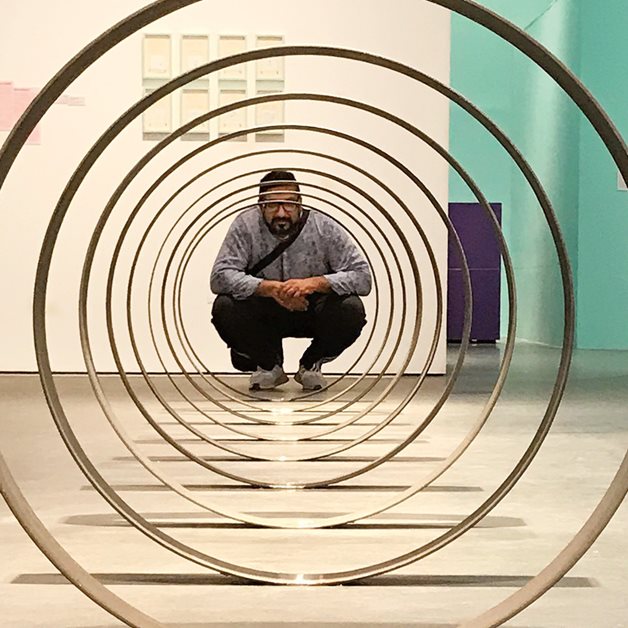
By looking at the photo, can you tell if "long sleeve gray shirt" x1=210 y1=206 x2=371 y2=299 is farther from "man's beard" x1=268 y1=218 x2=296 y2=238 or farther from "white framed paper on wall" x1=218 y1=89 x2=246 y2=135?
"white framed paper on wall" x1=218 y1=89 x2=246 y2=135

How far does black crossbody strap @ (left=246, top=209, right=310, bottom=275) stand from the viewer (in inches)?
175

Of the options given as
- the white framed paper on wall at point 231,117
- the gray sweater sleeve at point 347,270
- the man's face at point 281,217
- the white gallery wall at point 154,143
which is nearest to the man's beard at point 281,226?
the man's face at point 281,217

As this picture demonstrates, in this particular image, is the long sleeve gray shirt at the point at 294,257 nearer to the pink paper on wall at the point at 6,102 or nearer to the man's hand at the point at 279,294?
the man's hand at the point at 279,294

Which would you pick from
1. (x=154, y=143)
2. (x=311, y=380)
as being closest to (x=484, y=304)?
(x=154, y=143)

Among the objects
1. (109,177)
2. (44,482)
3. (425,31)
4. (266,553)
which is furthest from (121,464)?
(425,31)

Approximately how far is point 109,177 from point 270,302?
4.40ft

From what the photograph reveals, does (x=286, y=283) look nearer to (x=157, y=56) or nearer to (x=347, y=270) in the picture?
(x=347, y=270)

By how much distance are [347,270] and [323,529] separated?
255 cm

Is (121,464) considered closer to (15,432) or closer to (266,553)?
(15,432)

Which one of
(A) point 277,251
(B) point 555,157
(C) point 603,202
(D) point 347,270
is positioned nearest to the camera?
(D) point 347,270

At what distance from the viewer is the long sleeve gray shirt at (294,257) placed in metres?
4.31

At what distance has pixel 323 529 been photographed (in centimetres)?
186

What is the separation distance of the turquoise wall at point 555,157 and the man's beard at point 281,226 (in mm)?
4265

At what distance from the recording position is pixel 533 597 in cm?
113
